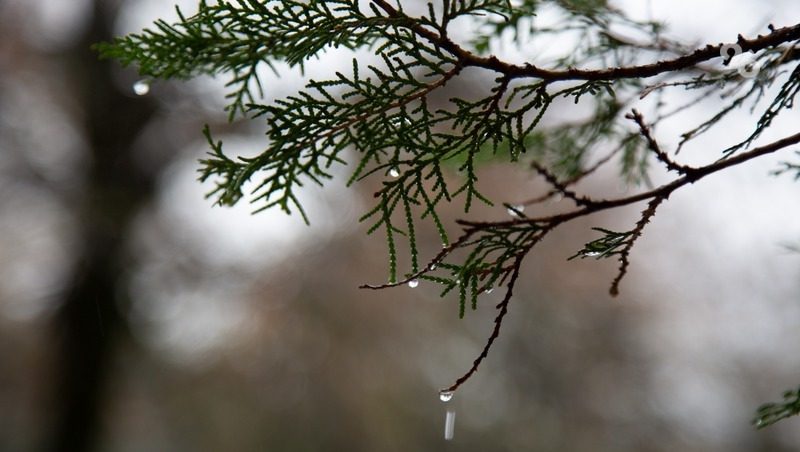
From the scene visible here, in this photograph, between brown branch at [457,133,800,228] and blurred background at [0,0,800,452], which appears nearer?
brown branch at [457,133,800,228]

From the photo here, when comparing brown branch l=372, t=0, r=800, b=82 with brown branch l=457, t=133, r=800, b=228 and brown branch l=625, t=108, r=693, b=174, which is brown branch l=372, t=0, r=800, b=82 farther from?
brown branch l=457, t=133, r=800, b=228

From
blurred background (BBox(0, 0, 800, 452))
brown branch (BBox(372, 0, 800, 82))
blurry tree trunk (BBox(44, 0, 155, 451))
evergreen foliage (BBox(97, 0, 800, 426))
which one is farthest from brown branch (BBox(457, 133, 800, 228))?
blurry tree trunk (BBox(44, 0, 155, 451))

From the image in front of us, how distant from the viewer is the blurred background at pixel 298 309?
258 inches

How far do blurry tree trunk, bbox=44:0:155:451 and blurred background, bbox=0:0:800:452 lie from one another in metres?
0.02

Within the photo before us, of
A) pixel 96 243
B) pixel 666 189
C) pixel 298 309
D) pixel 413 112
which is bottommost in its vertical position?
pixel 666 189

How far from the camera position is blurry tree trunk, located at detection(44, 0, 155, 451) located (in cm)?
643

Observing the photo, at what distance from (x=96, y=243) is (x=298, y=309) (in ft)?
7.33

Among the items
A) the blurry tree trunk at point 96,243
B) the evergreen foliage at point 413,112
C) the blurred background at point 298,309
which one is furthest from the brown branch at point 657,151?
the blurry tree trunk at point 96,243

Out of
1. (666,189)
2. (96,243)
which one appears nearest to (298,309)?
(96,243)

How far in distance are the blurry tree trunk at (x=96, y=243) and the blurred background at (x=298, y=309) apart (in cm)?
2

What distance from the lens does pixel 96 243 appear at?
6.50 meters

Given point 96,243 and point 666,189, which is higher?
point 96,243

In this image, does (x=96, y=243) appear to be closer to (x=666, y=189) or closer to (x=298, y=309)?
(x=298, y=309)

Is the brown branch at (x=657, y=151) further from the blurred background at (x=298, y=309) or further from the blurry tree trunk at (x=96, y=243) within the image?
the blurry tree trunk at (x=96, y=243)
